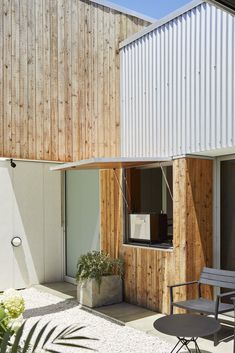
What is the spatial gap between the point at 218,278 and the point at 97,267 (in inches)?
82.9

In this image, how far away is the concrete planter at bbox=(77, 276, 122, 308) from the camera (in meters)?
6.54

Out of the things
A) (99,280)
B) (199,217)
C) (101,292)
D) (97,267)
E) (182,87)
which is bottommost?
(101,292)

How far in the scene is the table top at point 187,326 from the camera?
12.6 ft

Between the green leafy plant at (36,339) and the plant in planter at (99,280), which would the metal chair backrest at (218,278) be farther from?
the green leafy plant at (36,339)

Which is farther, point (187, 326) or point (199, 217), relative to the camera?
point (199, 217)

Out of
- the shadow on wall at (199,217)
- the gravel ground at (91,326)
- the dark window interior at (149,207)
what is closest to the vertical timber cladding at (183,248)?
the shadow on wall at (199,217)

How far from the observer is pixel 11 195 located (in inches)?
311

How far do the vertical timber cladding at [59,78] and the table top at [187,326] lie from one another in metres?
4.24

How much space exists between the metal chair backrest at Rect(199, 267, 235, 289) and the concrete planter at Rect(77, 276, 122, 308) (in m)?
1.72

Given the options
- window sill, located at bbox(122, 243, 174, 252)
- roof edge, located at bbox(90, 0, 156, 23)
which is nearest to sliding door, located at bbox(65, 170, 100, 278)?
window sill, located at bbox(122, 243, 174, 252)

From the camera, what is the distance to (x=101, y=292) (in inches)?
261

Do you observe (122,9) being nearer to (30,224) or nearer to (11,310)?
(30,224)

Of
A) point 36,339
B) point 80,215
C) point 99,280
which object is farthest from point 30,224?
point 36,339

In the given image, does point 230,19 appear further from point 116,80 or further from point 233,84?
point 116,80
